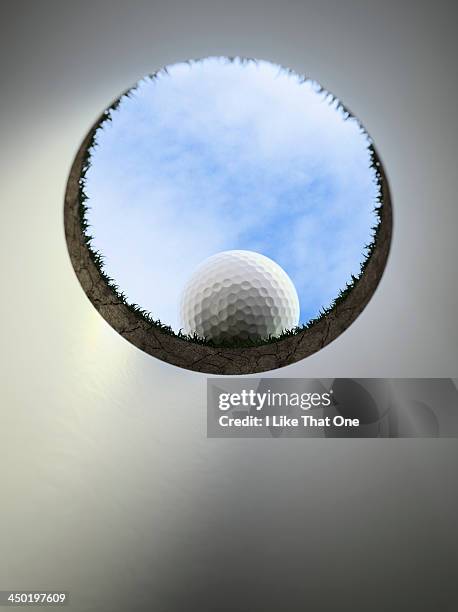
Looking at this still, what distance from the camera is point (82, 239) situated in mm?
1756

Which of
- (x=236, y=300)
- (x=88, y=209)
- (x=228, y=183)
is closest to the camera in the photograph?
(x=88, y=209)

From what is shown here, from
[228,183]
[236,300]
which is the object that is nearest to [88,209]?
[236,300]

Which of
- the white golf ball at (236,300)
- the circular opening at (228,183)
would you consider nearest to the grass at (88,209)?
the white golf ball at (236,300)

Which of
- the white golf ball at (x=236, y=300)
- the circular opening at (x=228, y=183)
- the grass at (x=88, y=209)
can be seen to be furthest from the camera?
the circular opening at (x=228, y=183)

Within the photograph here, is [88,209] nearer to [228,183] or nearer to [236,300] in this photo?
[236,300]

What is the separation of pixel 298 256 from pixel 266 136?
8.18ft

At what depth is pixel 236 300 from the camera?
2.77 metres

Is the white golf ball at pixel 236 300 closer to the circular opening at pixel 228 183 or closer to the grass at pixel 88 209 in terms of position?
the grass at pixel 88 209

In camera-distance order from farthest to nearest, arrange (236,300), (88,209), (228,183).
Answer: (228,183), (236,300), (88,209)

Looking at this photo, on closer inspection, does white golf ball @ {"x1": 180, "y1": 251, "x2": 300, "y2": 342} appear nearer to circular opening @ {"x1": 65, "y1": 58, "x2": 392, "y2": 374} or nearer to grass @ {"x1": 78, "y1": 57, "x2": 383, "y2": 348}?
grass @ {"x1": 78, "y1": 57, "x2": 383, "y2": 348}

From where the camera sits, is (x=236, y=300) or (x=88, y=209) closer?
(x=88, y=209)

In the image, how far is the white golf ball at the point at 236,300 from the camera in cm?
274

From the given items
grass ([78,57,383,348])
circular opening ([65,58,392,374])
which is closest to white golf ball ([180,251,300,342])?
grass ([78,57,383,348])

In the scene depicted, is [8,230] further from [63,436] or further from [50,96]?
[63,436]
